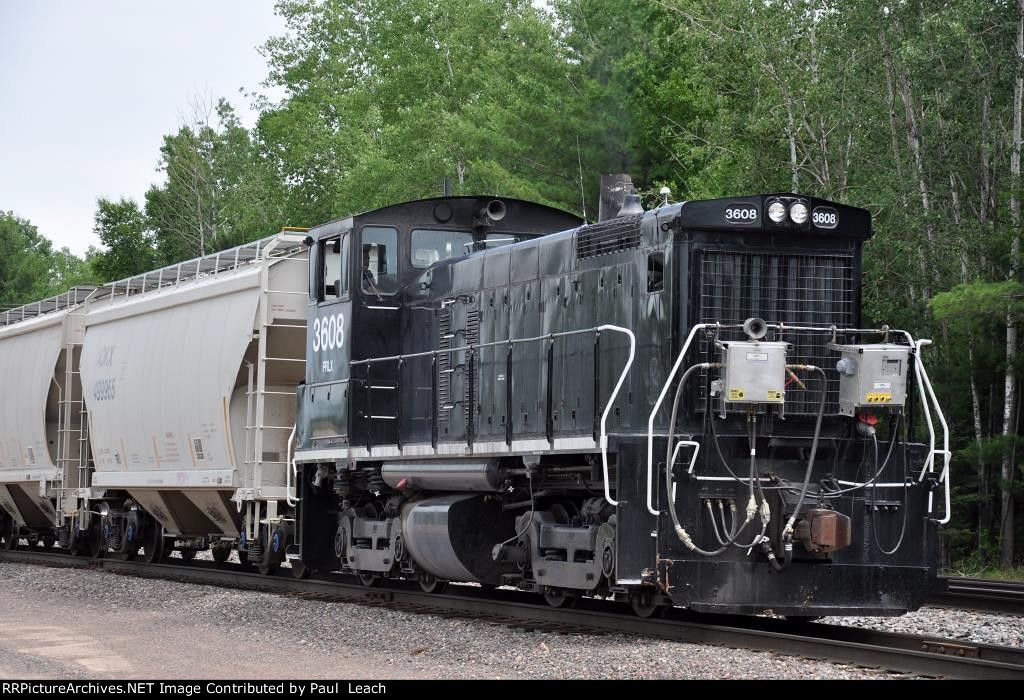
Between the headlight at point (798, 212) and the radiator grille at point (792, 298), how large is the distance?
33cm

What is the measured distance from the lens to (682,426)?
32.1 ft

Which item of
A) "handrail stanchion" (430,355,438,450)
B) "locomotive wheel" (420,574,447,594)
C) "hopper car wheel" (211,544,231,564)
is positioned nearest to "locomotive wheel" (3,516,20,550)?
"hopper car wheel" (211,544,231,564)

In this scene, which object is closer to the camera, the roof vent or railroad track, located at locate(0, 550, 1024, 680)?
railroad track, located at locate(0, 550, 1024, 680)

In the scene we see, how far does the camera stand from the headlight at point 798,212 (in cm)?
1000

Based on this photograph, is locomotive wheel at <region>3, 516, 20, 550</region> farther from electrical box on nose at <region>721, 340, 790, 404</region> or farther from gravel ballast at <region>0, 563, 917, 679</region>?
electrical box on nose at <region>721, 340, 790, 404</region>

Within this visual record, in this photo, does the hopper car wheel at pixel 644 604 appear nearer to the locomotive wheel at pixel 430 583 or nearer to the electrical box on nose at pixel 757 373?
the electrical box on nose at pixel 757 373

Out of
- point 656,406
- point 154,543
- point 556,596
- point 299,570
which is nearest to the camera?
point 656,406

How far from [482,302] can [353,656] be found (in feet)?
14.2

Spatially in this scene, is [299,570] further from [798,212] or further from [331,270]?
[798,212]

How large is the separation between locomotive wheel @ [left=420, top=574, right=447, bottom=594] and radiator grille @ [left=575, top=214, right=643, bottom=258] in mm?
3853

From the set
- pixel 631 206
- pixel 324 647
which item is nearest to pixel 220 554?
pixel 324 647

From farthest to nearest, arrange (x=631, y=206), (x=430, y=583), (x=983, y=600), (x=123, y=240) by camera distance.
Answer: (x=123, y=240), (x=430, y=583), (x=983, y=600), (x=631, y=206)

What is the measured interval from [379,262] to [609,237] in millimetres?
3410

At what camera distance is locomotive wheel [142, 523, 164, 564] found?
61.4 feet
